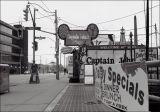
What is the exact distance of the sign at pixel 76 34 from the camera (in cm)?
4297

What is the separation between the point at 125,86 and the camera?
5.88 meters

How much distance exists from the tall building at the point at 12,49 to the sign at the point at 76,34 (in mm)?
69596

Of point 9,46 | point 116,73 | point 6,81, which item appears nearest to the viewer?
point 116,73

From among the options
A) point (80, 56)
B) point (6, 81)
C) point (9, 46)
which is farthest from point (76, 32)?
point (9, 46)

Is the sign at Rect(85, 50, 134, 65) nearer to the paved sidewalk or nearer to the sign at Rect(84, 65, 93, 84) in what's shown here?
the sign at Rect(84, 65, 93, 84)

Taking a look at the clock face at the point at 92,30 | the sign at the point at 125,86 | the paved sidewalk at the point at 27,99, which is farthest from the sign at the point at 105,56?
the sign at the point at 125,86

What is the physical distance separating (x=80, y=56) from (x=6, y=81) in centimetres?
1807

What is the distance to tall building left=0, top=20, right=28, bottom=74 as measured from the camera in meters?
Result: 121

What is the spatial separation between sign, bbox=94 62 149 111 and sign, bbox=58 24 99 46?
34.7m

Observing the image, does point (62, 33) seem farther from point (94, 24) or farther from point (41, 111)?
point (41, 111)

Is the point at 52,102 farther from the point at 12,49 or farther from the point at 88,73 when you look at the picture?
the point at 12,49

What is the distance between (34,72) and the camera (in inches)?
1490

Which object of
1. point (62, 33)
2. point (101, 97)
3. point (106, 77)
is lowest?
point (101, 97)

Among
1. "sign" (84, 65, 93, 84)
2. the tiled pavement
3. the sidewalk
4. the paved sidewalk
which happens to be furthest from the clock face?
the tiled pavement
